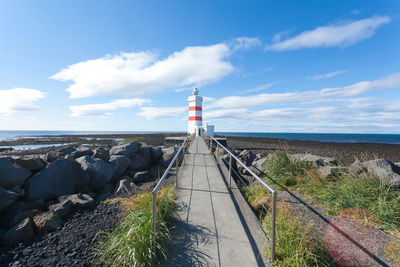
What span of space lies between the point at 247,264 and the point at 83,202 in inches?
180

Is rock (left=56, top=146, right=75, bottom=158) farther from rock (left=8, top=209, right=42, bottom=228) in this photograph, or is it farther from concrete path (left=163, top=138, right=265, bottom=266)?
concrete path (left=163, top=138, right=265, bottom=266)

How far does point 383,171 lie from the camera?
474 centimetres

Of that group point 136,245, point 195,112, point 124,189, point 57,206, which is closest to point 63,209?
point 57,206

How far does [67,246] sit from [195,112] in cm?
1765

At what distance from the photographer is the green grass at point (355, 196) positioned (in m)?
3.64

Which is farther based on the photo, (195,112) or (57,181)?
(195,112)

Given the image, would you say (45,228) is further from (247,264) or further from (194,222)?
(247,264)

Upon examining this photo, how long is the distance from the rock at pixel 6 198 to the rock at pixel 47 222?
1.77 metres

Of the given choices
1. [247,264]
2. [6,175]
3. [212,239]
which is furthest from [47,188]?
[247,264]

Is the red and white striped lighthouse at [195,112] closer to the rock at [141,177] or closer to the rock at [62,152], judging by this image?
the rock at [141,177]

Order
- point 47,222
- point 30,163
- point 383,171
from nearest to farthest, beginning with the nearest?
point 47,222 < point 383,171 < point 30,163

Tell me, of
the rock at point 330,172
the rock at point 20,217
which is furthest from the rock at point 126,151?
the rock at point 330,172

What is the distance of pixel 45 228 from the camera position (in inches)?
157

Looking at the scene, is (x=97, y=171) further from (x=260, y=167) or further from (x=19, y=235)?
(x=260, y=167)
